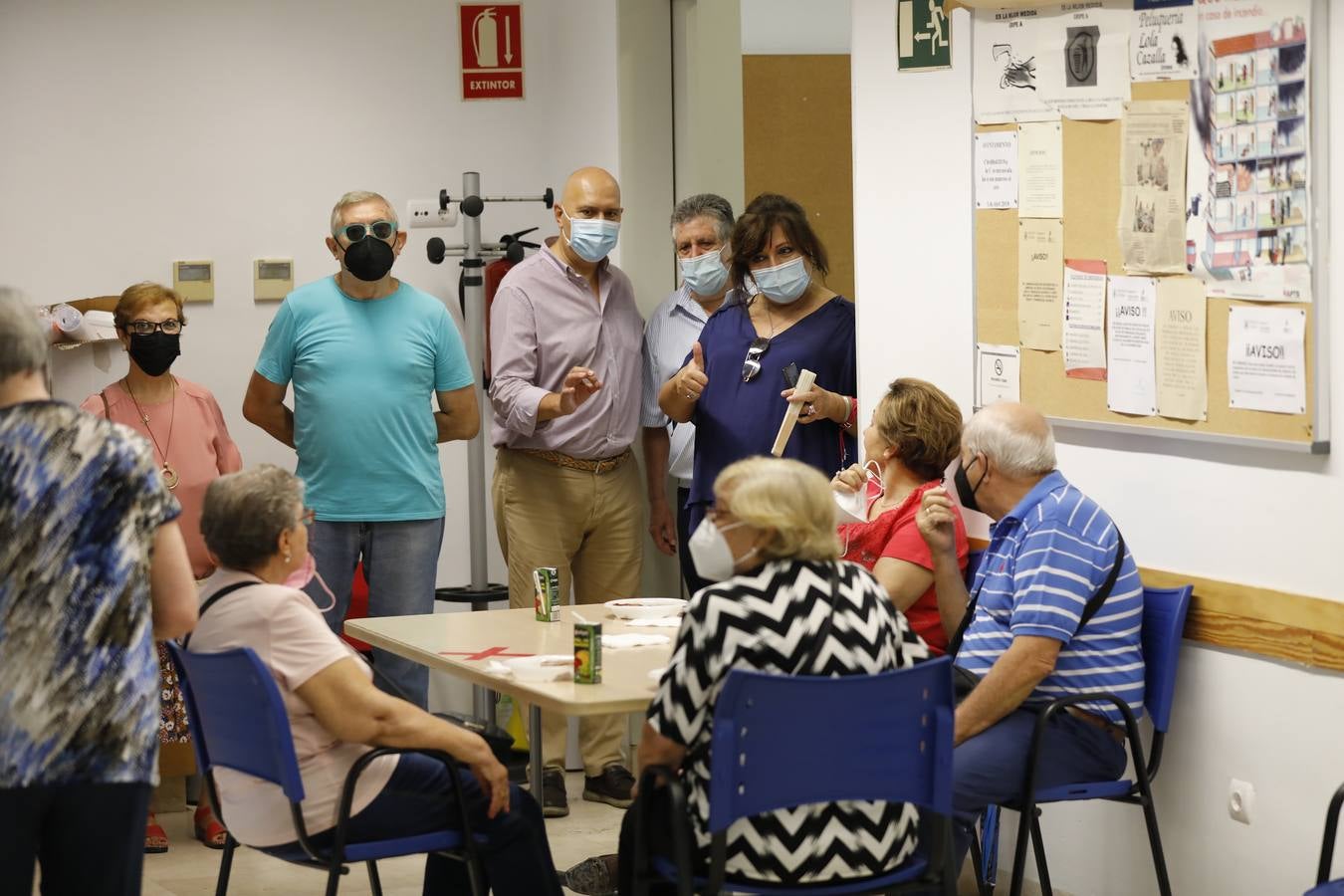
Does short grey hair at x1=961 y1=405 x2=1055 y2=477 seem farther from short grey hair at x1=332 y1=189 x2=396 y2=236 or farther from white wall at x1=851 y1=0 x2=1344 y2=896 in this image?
short grey hair at x1=332 y1=189 x2=396 y2=236

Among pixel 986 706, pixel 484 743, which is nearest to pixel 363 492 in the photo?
pixel 484 743

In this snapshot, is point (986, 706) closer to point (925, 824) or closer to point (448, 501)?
point (925, 824)

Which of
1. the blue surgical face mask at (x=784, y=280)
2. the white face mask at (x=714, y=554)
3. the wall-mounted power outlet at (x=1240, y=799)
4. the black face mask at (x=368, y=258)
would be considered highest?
the black face mask at (x=368, y=258)

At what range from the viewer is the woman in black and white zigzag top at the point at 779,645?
2.75m

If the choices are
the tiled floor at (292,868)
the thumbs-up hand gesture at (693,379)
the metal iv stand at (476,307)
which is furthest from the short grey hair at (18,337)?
the metal iv stand at (476,307)

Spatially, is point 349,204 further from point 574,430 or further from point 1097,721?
point 1097,721

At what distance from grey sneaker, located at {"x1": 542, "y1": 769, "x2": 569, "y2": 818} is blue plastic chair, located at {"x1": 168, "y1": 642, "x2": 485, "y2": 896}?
5.68ft

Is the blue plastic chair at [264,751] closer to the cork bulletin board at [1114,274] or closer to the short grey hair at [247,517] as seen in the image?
the short grey hair at [247,517]

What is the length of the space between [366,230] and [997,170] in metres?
1.88

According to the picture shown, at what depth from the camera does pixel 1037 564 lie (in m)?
3.39

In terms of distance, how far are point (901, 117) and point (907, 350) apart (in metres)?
0.61

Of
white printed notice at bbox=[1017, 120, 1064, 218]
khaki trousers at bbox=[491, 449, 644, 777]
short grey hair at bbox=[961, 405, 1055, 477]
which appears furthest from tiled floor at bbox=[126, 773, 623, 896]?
white printed notice at bbox=[1017, 120, 1064, 218]

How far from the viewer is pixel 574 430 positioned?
16.7 ft

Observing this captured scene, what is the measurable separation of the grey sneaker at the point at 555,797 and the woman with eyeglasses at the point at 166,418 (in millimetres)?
958
